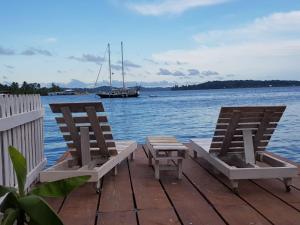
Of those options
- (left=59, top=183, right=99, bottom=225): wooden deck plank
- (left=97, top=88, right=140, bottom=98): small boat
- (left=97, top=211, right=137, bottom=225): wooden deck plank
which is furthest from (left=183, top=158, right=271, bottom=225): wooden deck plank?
(left=97, top=88, right=140, bottom=98): small boat

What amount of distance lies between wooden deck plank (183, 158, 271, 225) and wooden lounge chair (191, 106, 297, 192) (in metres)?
0.20

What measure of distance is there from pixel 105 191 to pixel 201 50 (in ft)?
81.6

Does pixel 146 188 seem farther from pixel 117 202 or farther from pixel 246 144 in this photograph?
pixel 246 144

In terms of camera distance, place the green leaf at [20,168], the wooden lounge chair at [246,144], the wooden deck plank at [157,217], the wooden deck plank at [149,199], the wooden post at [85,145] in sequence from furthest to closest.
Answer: the wooden post at [85,145], the wooden lounge chair at [246,144], the wooden deck plank at [149,199], the wooden deck plank at [157,217], the green leaf at [20,168]

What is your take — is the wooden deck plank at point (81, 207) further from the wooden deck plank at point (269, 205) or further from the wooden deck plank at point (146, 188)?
the wooden deck plank at point (269, 205)

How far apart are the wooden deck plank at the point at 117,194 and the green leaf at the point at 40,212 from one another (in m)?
2.52

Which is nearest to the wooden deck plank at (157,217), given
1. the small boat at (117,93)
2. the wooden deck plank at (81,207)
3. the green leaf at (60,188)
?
the wooden deck plank at (81,207)

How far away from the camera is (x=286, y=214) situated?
4.27 meters

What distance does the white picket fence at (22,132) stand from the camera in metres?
4.36

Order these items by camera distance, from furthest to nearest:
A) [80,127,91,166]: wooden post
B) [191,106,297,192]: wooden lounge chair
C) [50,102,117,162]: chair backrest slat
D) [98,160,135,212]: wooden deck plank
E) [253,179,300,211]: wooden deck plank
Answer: [80,127,91,166]: wooden post → [50,102,117,162]: chair backrest slat → [191,106,297,192]: wooden lounge chair → [253,179,300,211]: wooden deck plank → [98,160,135,212]: wooden deck plank

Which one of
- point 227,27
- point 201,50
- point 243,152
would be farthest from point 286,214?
point 201,50

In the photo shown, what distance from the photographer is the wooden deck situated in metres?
4.16

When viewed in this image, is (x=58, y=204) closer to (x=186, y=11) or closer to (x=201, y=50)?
(x=186, y=11)

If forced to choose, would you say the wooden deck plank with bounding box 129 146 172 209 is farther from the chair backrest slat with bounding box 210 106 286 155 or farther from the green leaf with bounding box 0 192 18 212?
the green leaf with bounding box 0 192 18 212
